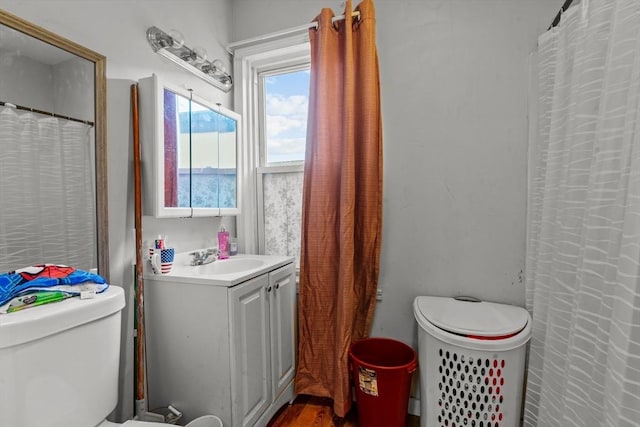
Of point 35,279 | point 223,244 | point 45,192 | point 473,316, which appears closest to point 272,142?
point 223,244

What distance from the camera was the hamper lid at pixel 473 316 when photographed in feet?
4.02

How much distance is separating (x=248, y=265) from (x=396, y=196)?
966mm

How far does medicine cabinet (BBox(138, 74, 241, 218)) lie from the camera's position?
136 cm

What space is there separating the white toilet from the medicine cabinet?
0.54m

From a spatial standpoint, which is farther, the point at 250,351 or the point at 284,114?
the point at 284,114

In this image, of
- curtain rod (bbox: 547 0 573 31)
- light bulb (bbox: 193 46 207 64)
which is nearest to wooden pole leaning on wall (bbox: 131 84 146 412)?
light bulb (bbox: 193 46 207 64)

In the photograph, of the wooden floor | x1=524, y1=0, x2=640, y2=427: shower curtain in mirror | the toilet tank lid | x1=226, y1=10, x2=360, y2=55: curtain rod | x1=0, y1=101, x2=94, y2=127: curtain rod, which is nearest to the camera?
x1=524, y1=0, x2=640, y2=427: shower curtain in mirror

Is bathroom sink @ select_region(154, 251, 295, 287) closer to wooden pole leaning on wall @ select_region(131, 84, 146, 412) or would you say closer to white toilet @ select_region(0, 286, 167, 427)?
wooden pole leaning on wall @ select_region(131, 84, 146, 412)

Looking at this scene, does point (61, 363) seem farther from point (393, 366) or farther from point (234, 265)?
point (393, 366)

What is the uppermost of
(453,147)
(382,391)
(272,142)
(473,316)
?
(272,142)

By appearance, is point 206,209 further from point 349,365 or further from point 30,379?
point 349,365

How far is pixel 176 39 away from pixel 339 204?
119 centimetres

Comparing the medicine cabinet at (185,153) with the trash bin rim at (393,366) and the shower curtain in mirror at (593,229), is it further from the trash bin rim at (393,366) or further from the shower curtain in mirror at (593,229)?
the shower curtain in mirror at (593,229)

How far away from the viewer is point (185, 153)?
5.03 ft
